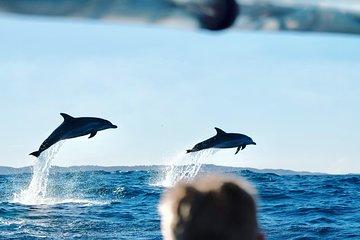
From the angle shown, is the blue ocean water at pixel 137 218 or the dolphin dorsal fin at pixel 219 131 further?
the dolphin dorsal fin at pixel 219 131

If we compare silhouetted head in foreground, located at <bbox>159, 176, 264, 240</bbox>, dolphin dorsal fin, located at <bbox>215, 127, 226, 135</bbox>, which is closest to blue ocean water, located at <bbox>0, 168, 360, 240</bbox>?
dolphin dorsal fin, located at <bbox>215, 127, 226, 135</bbox>

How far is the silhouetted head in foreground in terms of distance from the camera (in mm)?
1240

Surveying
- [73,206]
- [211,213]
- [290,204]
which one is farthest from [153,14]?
[73,206]

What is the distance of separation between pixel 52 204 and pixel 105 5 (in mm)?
17195

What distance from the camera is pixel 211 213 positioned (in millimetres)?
1240

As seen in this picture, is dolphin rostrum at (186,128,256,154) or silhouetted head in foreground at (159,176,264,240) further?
dolphin rostrum at (186,128,256,154)

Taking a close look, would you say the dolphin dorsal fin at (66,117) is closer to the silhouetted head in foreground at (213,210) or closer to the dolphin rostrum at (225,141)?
the dolphin rostrum at (225,141)

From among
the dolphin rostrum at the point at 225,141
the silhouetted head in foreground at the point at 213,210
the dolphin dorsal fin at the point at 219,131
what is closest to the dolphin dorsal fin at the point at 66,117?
the dolphin rostrum at the point at 225,141

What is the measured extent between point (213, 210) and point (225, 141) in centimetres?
1406

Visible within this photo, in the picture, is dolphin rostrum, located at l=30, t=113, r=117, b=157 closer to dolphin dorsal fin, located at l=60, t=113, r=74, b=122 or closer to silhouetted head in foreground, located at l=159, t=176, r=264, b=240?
dolphin dorsal fin, located at l=60, t=113, r=74, b=122

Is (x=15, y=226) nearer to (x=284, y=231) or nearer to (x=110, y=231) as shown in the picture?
(x=110, y=231)

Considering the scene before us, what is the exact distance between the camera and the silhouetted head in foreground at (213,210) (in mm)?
1240

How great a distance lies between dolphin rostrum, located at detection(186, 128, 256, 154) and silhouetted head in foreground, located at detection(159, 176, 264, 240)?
533 inches

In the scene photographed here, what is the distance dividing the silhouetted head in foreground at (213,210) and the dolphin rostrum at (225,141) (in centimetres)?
1354
